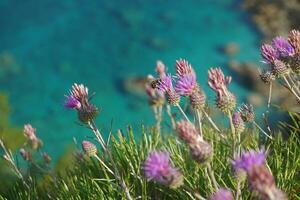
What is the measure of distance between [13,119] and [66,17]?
295cm

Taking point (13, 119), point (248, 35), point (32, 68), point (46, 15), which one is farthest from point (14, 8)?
point (248, 35)

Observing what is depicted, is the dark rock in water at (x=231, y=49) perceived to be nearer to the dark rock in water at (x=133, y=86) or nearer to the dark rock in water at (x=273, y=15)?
the dark rock in water at (x=273, y=15)

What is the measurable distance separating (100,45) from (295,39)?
35.4ft

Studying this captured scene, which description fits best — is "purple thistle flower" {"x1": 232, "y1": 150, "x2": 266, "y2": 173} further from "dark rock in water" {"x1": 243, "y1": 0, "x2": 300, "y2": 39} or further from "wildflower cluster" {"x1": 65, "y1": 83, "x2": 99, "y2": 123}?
"dark rock in water" {"x1": 243, "y1": 0, "x2": 300, "y2": 39}

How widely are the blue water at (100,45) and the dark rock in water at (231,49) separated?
0.36ft

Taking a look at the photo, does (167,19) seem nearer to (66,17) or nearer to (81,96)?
(66,17)

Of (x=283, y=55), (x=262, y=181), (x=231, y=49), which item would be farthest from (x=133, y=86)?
(x=262, y=181)

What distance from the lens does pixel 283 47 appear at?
1.63m

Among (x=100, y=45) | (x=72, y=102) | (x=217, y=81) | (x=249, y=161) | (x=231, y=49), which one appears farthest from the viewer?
(x=100, y=45)

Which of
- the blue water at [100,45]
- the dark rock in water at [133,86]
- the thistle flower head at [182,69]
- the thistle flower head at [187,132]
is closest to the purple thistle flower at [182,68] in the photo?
the thistle flower head at [182,69]

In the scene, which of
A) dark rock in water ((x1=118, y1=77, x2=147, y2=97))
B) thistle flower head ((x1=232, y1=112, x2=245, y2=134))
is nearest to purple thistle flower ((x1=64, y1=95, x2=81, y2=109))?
thistle flower head ((x1=232, y1=112, x2=245, y2=134))

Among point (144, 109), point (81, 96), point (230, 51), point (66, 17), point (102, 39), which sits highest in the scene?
point (66, 17)

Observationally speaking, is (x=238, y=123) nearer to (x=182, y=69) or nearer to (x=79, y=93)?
(x=182, y=69)

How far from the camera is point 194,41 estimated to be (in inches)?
465
